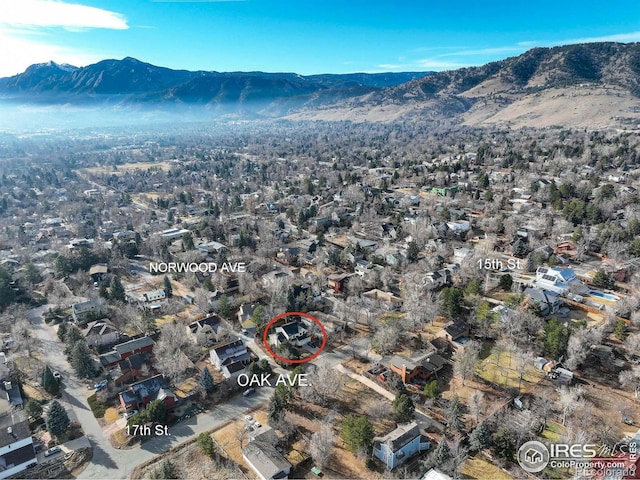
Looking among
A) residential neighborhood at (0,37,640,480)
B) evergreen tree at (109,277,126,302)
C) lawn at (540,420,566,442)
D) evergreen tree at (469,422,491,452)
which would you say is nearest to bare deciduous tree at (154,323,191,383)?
residential neighborhood at (0,37,640,480)

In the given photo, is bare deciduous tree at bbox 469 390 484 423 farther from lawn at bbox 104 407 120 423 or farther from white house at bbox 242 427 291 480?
lawn at bbox 104 407 120 423

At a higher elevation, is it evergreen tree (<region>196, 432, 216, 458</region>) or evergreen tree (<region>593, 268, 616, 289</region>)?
evergreen tree (<region>593, 268, 616, 289</region>)

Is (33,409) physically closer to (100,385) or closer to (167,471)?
(100,385)

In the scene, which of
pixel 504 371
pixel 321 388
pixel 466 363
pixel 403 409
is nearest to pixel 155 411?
pixel 321 388

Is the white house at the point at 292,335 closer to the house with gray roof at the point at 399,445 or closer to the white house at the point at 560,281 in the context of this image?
the house with gray roof at the point at 399,445

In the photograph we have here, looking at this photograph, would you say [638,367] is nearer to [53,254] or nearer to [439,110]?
[53,254]

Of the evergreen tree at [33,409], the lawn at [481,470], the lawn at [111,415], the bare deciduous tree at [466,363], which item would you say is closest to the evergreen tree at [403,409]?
the lawn at [481,470]
